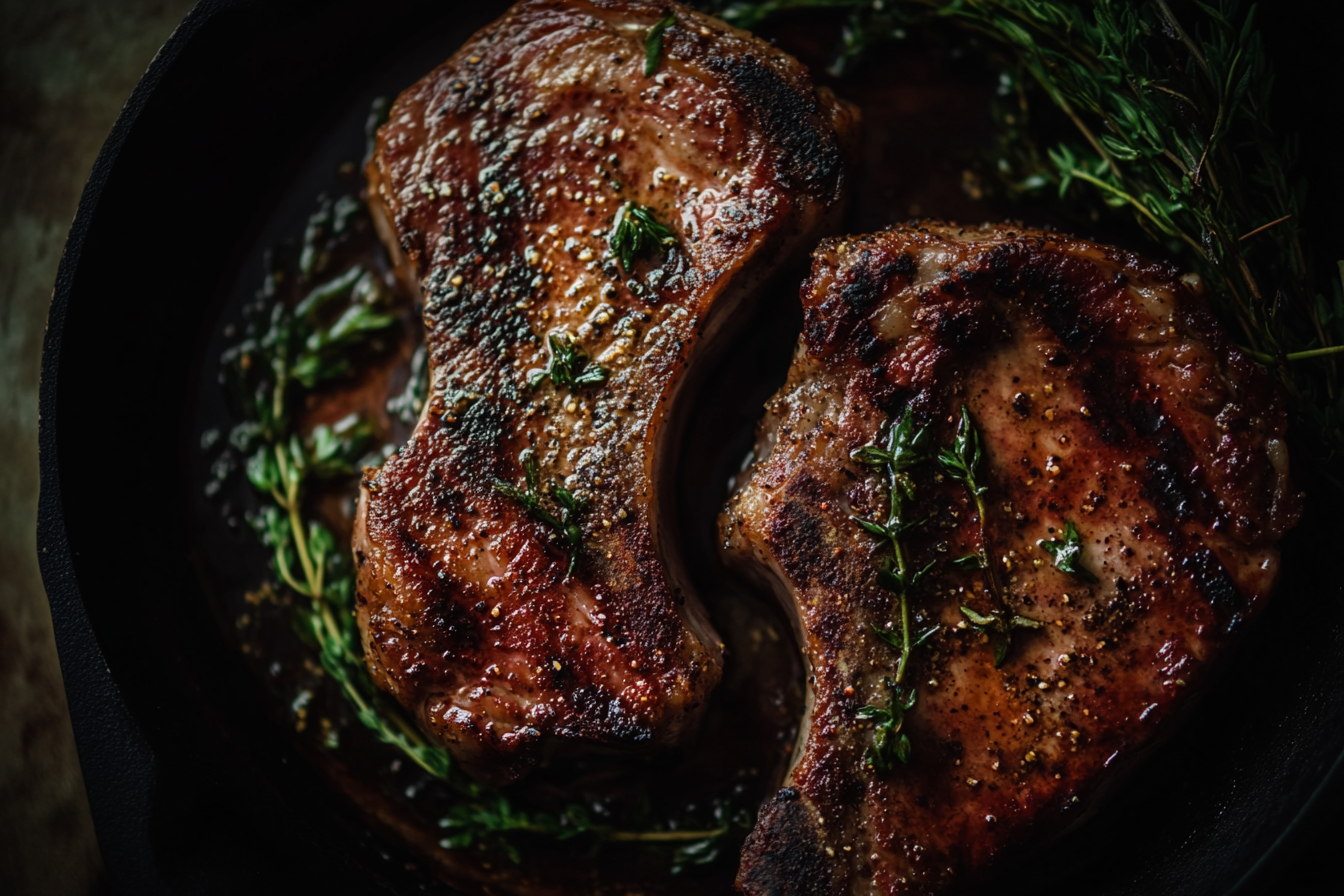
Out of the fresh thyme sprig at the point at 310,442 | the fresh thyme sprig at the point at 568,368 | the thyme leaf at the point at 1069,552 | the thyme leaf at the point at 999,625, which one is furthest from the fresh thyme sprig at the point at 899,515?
the fresh thyme sprig at the point at 310,442

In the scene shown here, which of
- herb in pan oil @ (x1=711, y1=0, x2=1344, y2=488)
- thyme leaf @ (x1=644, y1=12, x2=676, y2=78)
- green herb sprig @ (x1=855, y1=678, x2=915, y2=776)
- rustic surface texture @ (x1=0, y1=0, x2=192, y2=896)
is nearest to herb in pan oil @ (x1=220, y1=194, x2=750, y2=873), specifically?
green herb sprig @ (x1=855, y1=678, x2=915, y2=776)

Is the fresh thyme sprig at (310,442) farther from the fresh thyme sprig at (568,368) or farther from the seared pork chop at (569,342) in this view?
the fresh thyme sprig at (568,368)

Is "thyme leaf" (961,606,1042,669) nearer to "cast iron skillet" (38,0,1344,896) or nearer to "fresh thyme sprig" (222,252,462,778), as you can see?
"cast iron skillet" (38,0,1344,896)

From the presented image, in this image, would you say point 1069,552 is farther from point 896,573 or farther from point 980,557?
point 896,573

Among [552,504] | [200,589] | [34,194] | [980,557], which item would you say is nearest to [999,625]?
[980,557]

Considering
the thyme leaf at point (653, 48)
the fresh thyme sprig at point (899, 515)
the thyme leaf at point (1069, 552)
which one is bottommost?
A: the thyme leaf at point (1069, 552)

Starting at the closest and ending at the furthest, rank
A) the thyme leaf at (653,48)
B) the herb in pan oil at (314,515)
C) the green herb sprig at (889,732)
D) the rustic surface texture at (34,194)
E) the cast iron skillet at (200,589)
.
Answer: the green herb sprig at (889,732) < the cast iron skillet at (200,589) < the thyme leaf at (653,48) < the herb in pan oil at (314,515) < the rustic surface texture at (34,194)
